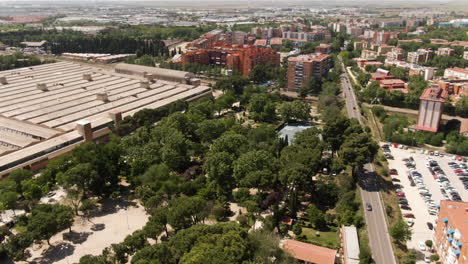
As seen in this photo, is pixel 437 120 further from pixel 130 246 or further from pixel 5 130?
pixel 5 130

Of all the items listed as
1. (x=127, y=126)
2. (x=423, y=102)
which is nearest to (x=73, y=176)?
(x=127, y=126)

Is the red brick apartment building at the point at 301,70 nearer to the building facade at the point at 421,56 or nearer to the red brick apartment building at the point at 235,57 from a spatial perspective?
the red brick apartment building at the point at 235,57

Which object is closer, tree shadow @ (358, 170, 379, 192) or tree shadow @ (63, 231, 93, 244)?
tree shadow @ (63, 231, 93, 244)

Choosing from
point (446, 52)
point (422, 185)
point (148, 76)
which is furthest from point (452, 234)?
point (446, 52)

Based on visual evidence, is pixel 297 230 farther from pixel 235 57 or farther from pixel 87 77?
pixel 235 57

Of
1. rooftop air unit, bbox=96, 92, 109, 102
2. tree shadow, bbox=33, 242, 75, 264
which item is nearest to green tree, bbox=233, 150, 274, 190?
tree shadow, bbox=33, 242, 75, 264

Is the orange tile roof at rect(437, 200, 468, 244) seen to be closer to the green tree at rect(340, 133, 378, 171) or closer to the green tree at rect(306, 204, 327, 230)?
the green tree at rect(340, 133, 378, 171)
